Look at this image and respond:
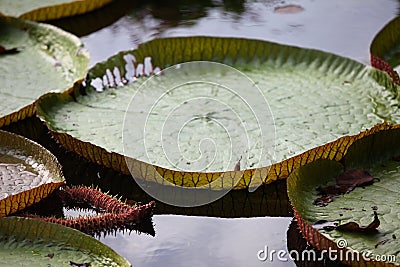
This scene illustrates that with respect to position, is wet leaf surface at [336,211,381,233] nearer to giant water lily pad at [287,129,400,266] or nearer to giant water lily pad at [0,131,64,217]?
giant water lily pad at [287,129,400,266]

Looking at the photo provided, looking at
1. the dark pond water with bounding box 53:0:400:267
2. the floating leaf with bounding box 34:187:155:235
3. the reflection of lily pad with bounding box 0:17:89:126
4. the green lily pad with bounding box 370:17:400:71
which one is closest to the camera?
the floating leaf with bounding box 34:187:155:235

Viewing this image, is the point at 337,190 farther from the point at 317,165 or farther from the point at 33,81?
the point at 33,81

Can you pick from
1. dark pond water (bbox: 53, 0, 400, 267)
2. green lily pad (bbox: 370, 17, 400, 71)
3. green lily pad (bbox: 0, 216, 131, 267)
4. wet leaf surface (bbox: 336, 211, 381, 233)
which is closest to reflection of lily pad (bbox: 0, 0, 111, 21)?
dark pond water (bbox: 53, 0, 400, 267)

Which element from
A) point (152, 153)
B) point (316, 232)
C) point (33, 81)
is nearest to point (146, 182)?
point (152, 153)

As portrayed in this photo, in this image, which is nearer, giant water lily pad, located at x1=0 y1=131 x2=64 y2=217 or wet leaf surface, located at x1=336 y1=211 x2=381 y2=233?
wet leaf surface, located at x1=336 y1=211 x2=381 y2=233

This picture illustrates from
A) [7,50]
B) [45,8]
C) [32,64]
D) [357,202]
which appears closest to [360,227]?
[357,202]

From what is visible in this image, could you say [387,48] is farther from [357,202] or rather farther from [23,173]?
[23,173]
